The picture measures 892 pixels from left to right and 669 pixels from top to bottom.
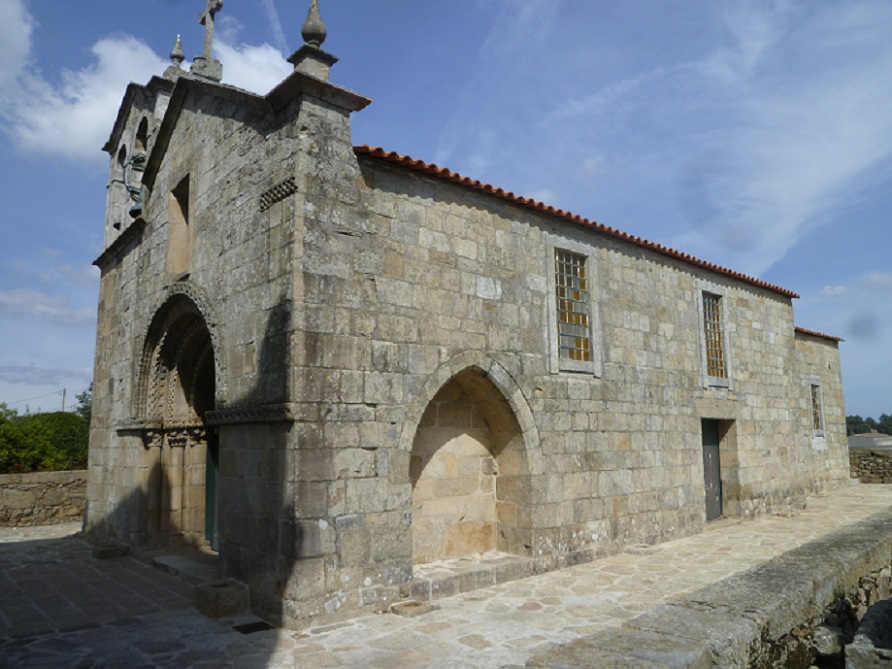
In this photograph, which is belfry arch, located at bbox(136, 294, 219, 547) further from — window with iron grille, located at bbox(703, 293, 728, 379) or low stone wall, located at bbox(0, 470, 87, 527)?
window with iron grille, located at bbox(703, 293, 728, 379)

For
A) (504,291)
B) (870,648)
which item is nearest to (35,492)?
(504,291)

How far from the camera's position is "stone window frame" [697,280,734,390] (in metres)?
11.4

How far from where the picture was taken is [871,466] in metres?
19.8

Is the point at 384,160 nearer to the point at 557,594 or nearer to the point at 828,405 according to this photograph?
the point at 557,594

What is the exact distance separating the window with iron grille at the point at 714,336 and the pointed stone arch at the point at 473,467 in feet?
17.3

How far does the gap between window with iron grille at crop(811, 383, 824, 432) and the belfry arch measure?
1542 centimetres

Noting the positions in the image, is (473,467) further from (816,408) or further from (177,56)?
(816,408)

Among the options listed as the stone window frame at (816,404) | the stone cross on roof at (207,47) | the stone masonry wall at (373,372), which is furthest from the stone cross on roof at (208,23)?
the stone window frame at (816,404)

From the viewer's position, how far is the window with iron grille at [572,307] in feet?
29.2

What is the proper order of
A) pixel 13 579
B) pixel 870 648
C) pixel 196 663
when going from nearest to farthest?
pixel 870 648 < pixel 196 663 < pixel 13 579

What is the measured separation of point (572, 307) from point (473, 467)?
266 cm

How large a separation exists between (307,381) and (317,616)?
6.66 ft

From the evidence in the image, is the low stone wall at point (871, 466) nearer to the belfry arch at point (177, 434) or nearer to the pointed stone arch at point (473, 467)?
the pointed stone arch at point (473, 467)

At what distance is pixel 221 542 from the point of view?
6.79 meters
